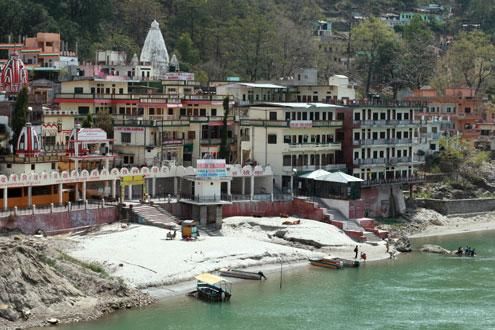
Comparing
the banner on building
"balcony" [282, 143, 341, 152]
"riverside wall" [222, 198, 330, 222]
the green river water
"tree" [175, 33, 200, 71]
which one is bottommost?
the green river water

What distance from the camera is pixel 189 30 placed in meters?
110

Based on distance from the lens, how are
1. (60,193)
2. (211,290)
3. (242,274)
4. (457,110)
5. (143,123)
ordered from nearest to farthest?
(211,290)
(242,274)
(60,193)
(143,123)
(457,110)

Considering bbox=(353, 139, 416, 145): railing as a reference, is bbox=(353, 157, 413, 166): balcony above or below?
below

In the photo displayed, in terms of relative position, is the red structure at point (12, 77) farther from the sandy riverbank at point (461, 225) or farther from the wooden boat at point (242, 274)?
the sandy riverbank at point (461, 225)

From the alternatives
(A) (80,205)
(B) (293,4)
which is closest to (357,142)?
(A) (80,205)

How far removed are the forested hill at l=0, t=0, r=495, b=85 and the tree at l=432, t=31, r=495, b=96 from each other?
12956 millimetres

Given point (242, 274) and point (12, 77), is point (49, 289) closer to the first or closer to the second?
point (242, 274)

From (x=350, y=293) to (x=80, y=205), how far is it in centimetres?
1518

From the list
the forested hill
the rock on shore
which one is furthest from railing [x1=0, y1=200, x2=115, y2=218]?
the forested hill

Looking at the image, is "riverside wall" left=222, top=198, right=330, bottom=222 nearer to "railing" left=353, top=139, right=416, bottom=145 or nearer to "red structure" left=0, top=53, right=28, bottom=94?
"railing" left=353, top=139, right=416, bottom=145

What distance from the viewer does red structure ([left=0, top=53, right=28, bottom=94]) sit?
238 feet

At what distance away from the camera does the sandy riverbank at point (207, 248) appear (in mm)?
52000

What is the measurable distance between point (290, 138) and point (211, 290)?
2254 centimetres

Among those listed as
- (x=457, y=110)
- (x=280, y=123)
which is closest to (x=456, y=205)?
(x=280, y=123)
